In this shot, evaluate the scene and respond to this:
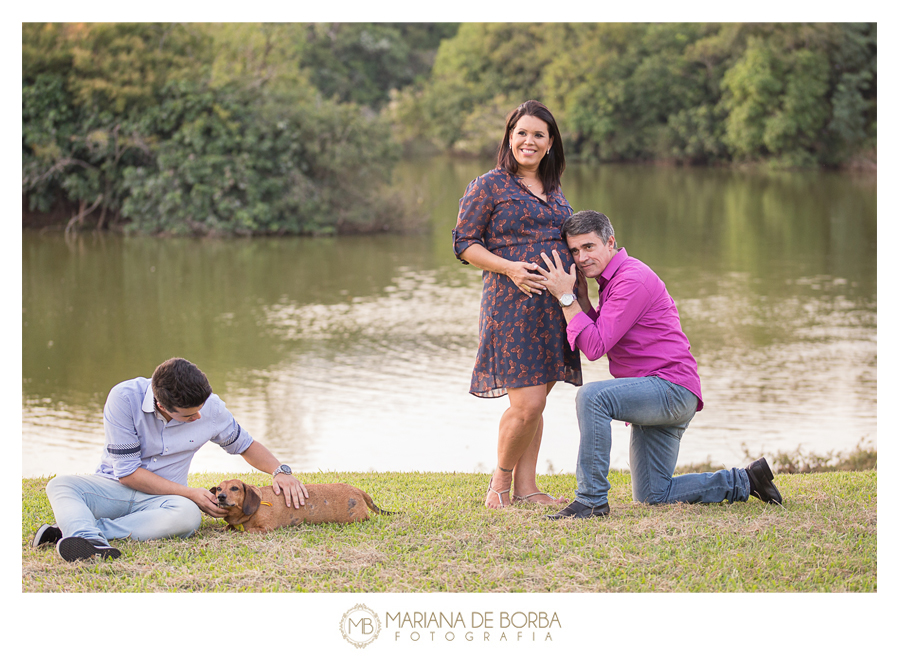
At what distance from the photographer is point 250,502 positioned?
421cm

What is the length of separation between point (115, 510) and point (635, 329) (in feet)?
8.81

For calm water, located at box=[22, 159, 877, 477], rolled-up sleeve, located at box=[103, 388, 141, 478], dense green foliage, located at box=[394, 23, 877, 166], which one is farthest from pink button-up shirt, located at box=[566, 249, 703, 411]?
dense green foliage, located at box=[394, 23, 877, 166]

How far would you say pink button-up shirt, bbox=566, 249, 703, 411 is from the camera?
4328 mm

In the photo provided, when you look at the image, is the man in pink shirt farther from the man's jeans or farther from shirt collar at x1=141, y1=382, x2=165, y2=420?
shirt collar at x1=141, y1=382, x2=165, y2=420

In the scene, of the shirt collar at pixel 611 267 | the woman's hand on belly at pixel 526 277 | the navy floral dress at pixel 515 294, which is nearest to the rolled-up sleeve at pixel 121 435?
the navy floral dress at pixel 515 294

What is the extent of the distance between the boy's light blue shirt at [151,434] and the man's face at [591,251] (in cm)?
190

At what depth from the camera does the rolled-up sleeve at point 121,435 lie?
4059 mm

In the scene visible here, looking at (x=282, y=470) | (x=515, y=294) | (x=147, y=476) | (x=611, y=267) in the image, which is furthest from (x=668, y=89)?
(x=147, y=476)

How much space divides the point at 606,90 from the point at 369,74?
54.8ft

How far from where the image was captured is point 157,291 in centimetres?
1441

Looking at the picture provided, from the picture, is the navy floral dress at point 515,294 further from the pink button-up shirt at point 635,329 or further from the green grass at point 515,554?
the green grass at point 515,554

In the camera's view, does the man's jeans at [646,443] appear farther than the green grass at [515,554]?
Yes

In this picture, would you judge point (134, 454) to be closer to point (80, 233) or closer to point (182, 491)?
point (182, 491)
